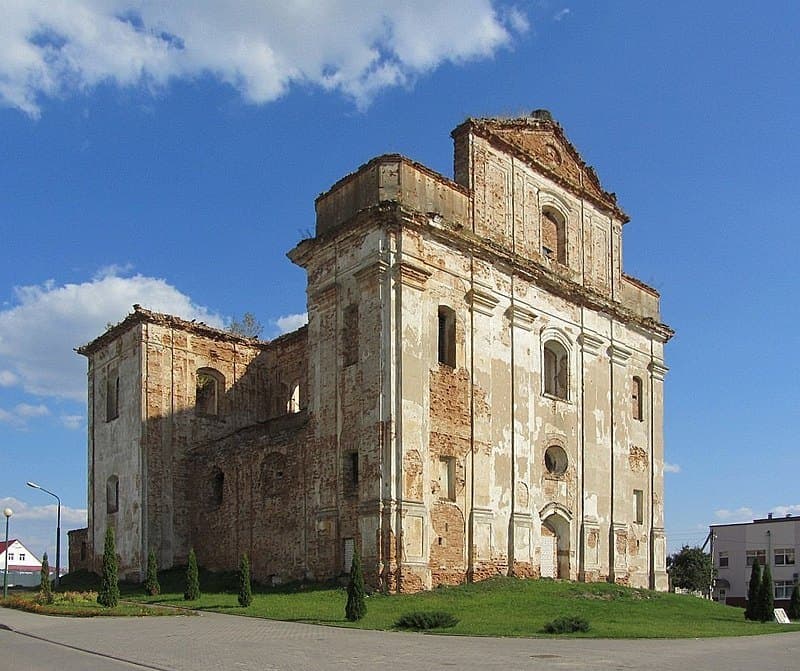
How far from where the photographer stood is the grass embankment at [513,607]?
17.6 m

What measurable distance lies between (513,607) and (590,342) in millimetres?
11592

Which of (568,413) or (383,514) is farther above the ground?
(568,413)

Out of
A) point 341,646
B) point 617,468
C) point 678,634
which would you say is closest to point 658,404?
point 617,468

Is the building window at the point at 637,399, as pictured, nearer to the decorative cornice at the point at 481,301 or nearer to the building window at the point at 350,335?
the decorative cornice at the point at 481,301

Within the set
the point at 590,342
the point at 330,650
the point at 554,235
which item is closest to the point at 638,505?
the point at 590,342

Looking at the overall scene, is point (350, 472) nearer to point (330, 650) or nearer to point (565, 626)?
point (565, 626)

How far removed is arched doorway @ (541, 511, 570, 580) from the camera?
26766mm

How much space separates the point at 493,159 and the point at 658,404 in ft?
38.6

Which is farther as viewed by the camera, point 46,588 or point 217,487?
point 217,487

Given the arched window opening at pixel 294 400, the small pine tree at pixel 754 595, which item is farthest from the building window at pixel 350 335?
the small pine tree at pixel 754 595

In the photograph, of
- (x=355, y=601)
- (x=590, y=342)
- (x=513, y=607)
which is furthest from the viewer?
(x=590, y=342)

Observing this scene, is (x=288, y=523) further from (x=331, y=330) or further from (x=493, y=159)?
(x=493, y=159)

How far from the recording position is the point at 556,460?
2781 centimetres

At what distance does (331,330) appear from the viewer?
81.0ft
